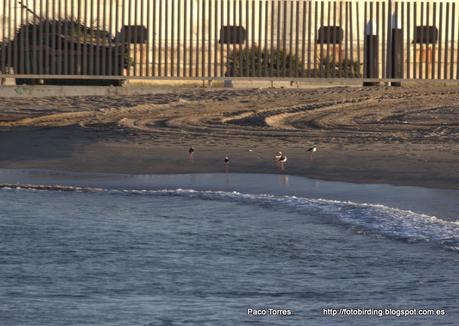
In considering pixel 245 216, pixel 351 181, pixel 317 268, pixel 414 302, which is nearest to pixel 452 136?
pixel 351 181

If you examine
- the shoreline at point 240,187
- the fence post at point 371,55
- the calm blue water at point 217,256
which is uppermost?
the fence post at point 371,55

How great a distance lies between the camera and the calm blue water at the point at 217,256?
10812 mm

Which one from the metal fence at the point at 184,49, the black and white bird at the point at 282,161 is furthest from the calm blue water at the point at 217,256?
the metal fence at the point at 184,49

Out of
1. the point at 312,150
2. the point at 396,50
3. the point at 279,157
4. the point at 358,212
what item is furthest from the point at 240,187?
the point at 396,50

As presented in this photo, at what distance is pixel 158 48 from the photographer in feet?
96.9

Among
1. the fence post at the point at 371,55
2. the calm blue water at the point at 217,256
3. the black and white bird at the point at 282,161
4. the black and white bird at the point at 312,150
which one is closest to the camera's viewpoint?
the calm blue water at the point at 217,256

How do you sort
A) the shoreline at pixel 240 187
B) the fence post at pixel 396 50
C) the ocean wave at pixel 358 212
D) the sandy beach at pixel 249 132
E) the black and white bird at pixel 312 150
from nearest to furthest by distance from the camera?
the ocean wave at pixel 358 212 → the shoreline at pixel 240 187 → the sandy beach at pixel 249 132 → the black and white bird at pixel 312 150 → the fence post at pixel 396 50

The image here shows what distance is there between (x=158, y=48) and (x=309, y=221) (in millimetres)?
15374

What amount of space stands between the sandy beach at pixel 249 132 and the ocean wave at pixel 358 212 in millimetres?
1487

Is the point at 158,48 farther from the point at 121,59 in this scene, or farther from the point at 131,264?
the point at 131,264

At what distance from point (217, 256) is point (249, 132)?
9.21 metres

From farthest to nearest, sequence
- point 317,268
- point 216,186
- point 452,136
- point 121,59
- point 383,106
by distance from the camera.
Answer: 1. point 121,59
2. point 383,106
3. point 452,136
4. point 216,186
5. point 317,268

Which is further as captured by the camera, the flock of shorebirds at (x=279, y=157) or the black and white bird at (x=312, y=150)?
the black and white bird at (x=312, y=150)

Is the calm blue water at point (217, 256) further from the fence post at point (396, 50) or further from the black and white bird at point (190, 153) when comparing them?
the fence post at point (396, 50)
